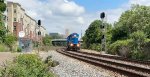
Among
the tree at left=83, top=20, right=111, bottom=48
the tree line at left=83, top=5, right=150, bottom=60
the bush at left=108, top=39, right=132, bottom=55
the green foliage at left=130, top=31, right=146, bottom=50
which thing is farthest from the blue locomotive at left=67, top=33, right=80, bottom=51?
the green foliage at left=130, top=31, right=146, bottom=50

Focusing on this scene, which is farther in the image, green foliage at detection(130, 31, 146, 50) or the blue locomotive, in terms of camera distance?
the blue locomotive

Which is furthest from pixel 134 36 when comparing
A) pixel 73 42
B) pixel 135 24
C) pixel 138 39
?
pixel 73 42

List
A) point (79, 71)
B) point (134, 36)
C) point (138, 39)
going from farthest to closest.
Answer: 1. point (134, 36)
2. point (138, 39)
3. point (79, 71)

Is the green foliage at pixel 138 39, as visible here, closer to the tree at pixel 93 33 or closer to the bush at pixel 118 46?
the bush at pixel 118 46

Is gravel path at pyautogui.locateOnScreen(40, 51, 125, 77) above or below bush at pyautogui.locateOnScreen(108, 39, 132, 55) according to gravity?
below

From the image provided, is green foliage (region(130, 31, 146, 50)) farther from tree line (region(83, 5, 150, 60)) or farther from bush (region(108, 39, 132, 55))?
bush (region(108, 39, 132, 55))

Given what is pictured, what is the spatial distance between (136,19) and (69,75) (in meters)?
39.3

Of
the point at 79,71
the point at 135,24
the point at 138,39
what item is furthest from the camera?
the point at 135,24

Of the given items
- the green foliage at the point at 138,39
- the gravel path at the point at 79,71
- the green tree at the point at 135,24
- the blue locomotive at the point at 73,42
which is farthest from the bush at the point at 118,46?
the gravel path at the point at 79,71

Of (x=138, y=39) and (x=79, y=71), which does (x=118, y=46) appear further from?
(x=79, y=71)

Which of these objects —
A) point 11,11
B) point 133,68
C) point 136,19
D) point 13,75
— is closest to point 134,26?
point 136,19

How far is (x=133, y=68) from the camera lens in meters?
28.0

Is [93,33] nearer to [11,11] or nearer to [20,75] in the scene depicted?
[11,11]

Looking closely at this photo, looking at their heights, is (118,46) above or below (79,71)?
above
